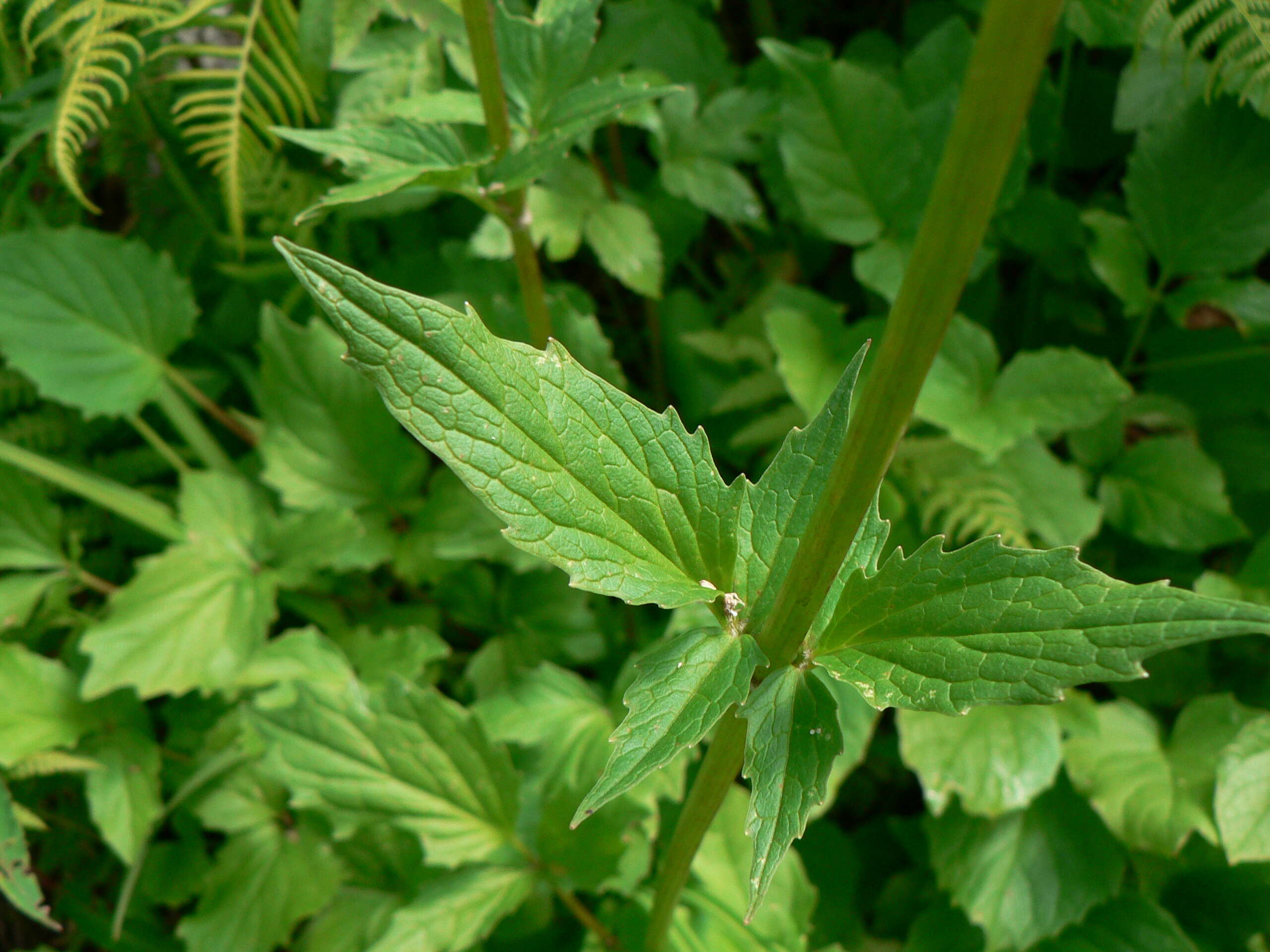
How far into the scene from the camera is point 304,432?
1594 mm

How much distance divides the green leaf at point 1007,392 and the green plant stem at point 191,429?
123 cm

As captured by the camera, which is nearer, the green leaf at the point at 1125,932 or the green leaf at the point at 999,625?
the green leaf at the point at 999,625

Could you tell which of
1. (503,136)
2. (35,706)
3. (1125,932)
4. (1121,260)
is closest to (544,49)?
(503,136)

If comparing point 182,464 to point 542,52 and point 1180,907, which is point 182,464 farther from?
point 1180,907

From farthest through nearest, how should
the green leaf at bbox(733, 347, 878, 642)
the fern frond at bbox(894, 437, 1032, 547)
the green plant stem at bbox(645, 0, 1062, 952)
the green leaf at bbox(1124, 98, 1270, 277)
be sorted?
1. the green leaf at bbox(1124, 98, 1270, 277)
2. the fern frond at bbox(894, 437, 1032, 547)
3. the green leaf at bbox(733, 347, 878, 642)
4. the green plant stem at bbox(645, 0, 1062, 952)

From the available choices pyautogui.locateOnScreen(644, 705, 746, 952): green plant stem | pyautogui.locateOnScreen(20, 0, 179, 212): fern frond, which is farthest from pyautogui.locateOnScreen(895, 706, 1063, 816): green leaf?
pyautogui.locateOnScreen(20, 0, 179, 212): fern frond

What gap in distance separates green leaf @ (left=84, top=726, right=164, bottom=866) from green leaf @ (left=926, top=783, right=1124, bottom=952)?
3.98ft

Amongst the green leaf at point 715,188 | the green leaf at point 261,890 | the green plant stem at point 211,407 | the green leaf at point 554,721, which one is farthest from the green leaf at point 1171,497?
the green plant stem at point 211,407

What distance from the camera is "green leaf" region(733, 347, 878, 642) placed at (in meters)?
0.64

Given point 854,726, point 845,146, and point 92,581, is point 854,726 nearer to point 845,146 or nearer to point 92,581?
point 845,146

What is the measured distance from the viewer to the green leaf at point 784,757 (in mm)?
559

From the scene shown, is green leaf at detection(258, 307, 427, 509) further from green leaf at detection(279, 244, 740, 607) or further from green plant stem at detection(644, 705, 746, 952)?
green leaf at detection(279, 244, 740, 607)

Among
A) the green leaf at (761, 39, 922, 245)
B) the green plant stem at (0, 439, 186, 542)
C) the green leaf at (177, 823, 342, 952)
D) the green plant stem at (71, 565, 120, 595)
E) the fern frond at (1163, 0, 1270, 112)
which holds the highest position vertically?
the fern frond at (1163, 0, 1270, 112)

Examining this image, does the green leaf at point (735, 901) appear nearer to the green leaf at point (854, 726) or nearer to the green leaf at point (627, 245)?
the green leaf at point (854, 726)
